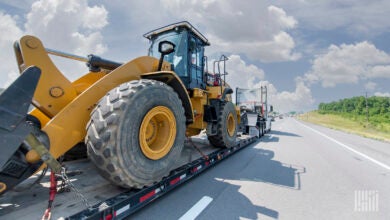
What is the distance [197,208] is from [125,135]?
1.69 metres

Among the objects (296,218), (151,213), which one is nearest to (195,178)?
(151,213)

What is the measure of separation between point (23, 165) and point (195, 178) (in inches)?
126

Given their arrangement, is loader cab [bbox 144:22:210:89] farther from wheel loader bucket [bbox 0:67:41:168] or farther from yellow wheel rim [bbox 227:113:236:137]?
wheel loader bucket [bbox 0:67:41:168]

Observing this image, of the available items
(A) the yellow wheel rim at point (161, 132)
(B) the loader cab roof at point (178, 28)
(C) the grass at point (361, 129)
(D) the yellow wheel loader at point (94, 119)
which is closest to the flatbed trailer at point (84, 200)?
(D) the yellow wheel loader at point (94, 119)

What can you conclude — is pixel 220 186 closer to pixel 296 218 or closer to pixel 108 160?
pixel 296 218

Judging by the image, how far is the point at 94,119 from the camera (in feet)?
7.93

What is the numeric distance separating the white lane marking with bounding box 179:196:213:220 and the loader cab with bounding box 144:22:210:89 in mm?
2632

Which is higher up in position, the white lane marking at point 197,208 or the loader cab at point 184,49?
the loader cab at point 184,49

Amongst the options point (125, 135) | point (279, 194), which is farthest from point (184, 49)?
point (279, 194)

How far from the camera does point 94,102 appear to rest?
107 inches

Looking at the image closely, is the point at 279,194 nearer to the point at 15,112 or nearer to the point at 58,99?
the point at 58,99

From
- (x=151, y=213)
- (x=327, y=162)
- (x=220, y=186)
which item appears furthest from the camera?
(x=327, y=162)

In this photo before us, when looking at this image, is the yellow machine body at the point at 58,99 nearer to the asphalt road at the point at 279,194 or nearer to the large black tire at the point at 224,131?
the asphalt road at the point at 279,194

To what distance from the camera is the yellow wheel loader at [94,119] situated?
1930 mm
